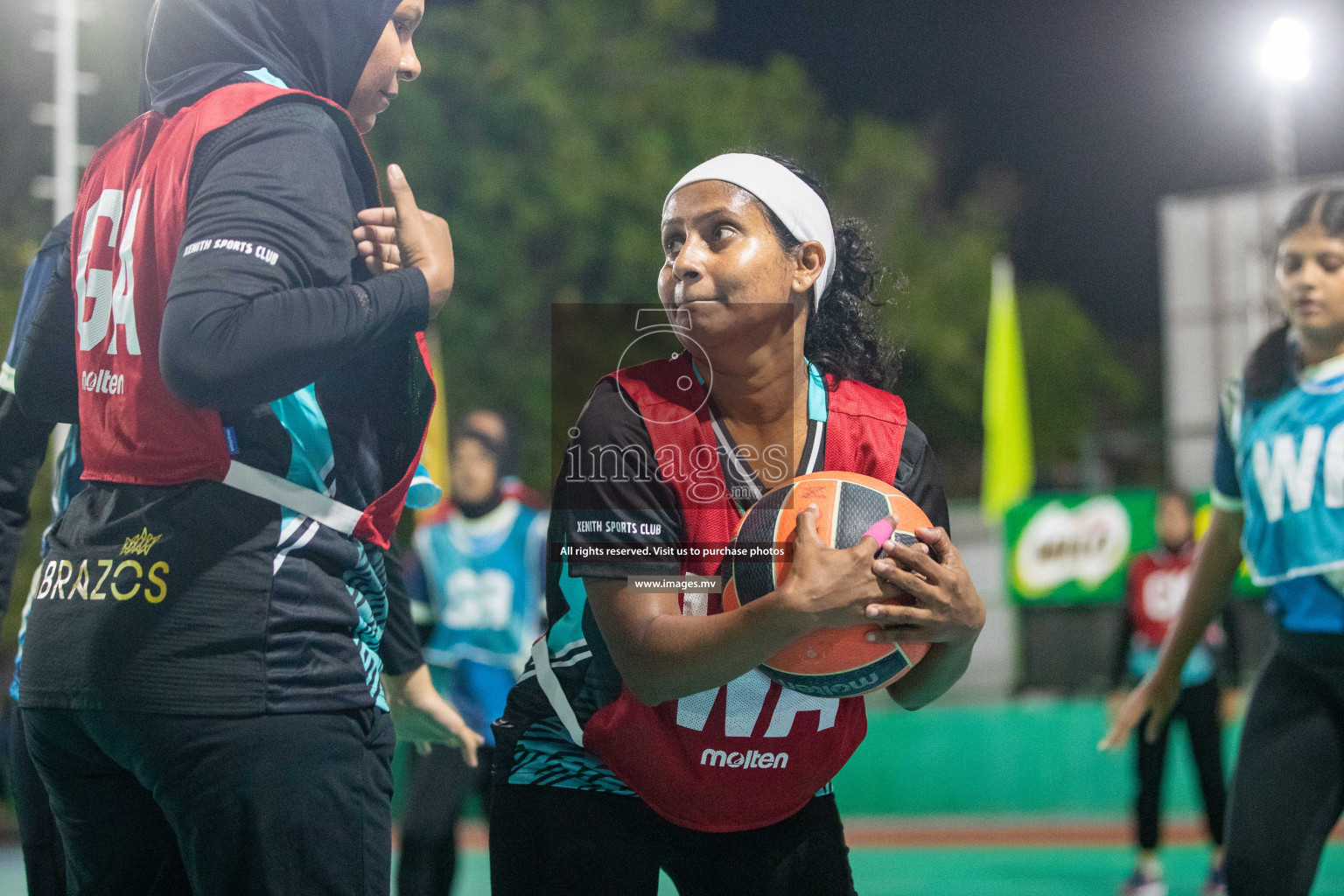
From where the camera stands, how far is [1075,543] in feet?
50.0

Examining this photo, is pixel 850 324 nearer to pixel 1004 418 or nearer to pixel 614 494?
pixel 614 494

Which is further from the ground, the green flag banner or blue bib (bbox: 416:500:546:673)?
the green flag banner

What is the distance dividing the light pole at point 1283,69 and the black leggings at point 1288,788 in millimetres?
14167

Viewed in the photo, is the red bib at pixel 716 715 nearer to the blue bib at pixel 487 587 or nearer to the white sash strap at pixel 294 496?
the white sash strap at pixel 294 496

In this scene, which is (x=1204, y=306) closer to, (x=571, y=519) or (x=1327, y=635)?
(x=1327, y=635)

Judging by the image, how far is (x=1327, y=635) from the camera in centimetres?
332

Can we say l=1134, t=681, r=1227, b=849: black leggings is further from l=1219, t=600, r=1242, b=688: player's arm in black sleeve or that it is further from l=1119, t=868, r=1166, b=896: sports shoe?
l=1219, t=600, r=1242, b=688: player's arm in black sleeve

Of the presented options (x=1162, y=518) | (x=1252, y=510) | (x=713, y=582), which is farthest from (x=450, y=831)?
(x=1162, y=518)

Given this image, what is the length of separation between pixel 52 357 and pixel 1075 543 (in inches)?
564

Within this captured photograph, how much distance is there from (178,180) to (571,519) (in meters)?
0.74

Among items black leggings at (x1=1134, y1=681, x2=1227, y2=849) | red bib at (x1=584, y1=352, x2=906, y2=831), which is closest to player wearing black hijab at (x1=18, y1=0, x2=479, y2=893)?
red bib at (x1=584, y1=352, x2=906, y2=831)

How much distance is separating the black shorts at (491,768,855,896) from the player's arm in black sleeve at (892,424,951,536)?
0.59 metres

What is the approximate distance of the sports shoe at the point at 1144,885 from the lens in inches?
274

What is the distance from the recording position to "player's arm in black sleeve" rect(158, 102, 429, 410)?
5.59 ft
